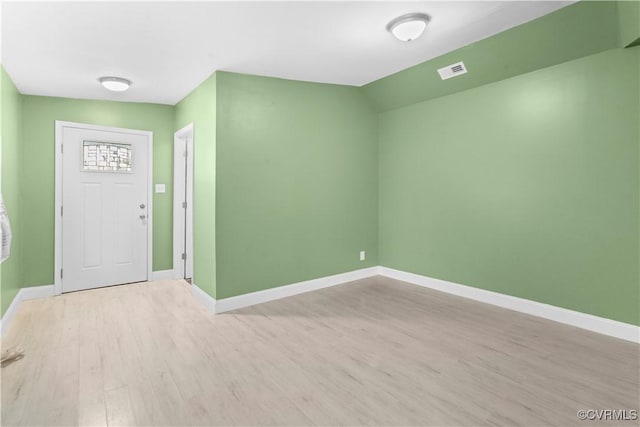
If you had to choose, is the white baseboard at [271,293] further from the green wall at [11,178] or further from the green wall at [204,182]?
the green wall at [11,178]

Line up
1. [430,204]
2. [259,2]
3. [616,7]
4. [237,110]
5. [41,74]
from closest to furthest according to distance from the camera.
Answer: [259,2] → [616,7] → [41,74] → [237,110] → [430,204]

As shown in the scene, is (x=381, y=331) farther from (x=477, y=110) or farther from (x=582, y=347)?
(x=477, y=110)

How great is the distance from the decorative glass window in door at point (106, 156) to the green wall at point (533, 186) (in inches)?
142

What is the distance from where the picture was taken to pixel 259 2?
229cm

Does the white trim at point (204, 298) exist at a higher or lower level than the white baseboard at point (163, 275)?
lower

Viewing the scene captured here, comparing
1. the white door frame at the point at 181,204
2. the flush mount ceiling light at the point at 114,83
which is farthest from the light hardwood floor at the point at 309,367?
the flush mount ceiling light at the point at 114,83

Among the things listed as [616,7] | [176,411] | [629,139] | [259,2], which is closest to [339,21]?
[259,2]

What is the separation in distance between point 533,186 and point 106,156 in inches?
195

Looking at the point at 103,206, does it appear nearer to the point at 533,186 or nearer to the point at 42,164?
the point at 42,164

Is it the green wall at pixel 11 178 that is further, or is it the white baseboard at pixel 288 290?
the white baseboard at pixel 288 290

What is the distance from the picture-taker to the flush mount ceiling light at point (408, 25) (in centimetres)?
254

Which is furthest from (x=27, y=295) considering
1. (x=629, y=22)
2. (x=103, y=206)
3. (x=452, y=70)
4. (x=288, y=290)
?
(x=629, y=22)

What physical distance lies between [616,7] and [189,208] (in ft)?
16.0

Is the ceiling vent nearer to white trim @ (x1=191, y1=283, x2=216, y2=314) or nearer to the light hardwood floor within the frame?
the light hardwood floor
